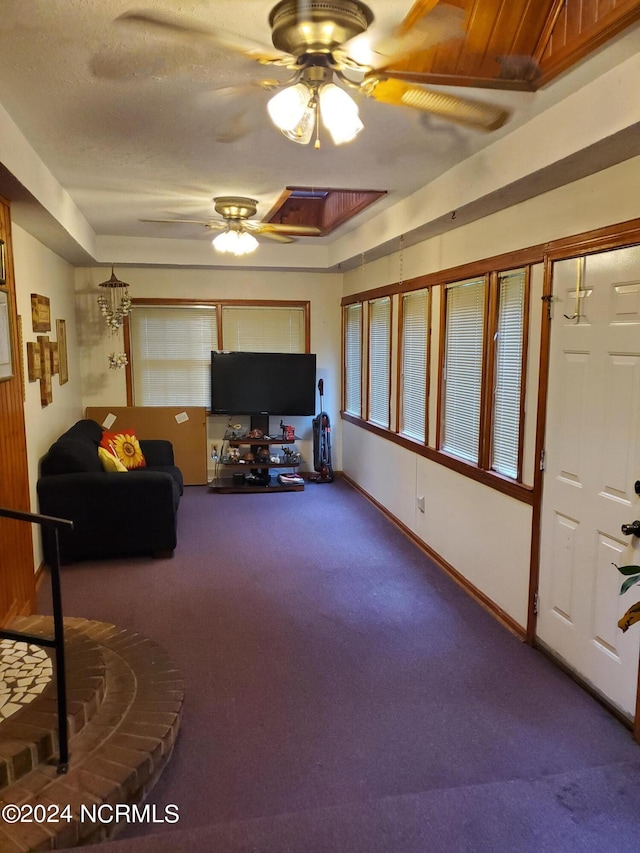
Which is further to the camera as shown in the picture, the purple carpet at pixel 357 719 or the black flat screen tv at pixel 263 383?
the black flat screen tv at pixel 263 383

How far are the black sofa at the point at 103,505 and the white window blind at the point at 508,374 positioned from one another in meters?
2.31

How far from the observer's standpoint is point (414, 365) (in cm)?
480

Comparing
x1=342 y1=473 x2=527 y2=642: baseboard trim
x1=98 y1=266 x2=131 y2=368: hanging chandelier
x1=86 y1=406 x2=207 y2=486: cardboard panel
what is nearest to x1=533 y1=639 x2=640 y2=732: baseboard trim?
x1=342 y1=473 x2=527 y2=642: baseboard trim

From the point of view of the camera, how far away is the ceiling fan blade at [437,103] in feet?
6.48

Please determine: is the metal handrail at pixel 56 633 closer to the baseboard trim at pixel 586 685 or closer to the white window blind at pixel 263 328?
the baseboard trim at pixel 586 685

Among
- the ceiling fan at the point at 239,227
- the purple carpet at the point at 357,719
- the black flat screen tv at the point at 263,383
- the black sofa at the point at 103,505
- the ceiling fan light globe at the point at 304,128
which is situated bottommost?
the purple carpet at the point at 357,719

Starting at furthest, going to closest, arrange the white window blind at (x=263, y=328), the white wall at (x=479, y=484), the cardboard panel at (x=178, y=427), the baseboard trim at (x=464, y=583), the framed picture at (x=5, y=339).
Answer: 1. the white window blind at (x=263, y=328)
2. the cardboard panel at (x=178, y=427)
3. the baseboard trim at (x=464, y=583)
4. the framed picture at (x=5, y=339)
5. the white wall at (x=479, y=484)

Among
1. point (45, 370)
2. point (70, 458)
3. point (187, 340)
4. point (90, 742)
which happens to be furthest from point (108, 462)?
point (90, 742)

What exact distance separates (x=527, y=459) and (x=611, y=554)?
2.44 ft

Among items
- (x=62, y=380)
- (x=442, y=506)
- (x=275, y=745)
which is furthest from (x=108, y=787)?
(x=62, y=380)

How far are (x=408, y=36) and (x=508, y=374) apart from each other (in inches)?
77.4

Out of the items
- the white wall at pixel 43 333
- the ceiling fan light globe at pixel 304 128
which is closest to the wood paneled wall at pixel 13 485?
the white wall at pixel 43 333

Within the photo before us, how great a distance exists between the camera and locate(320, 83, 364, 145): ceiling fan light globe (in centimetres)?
180

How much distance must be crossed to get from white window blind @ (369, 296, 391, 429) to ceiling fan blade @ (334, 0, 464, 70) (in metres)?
3.31
